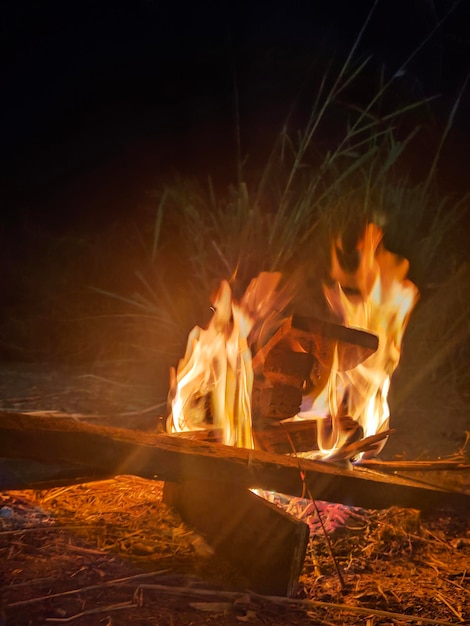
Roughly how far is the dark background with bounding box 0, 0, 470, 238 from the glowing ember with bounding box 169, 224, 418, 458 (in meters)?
4.40

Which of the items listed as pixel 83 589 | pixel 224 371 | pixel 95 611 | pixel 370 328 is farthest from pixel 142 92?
pixel 95 611

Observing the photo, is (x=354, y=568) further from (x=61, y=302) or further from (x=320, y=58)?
(x=320, y=58)

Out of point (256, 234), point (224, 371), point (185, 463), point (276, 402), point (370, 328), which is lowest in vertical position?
point (185, 463)

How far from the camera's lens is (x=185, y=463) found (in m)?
2.22

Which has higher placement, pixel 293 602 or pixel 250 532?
pixel 250 532

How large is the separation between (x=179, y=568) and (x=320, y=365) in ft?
4.61

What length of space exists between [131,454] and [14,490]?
0.91 m

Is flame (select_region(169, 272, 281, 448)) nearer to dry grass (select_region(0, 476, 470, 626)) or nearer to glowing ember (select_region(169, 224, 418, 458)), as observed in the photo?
glowing ember (select_region(169, 224, 418, 458))

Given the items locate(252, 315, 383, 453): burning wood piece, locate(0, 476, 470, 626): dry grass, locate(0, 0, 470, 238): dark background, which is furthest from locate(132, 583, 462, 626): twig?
locate(0, 0, 470, 238): dark background

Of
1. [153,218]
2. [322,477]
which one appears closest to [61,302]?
[153,218]

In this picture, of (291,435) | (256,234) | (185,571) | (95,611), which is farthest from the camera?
(256,234)

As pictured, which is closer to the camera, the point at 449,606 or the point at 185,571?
the point at 449,606

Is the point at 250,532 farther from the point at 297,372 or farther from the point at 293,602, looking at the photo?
the point at 297,372

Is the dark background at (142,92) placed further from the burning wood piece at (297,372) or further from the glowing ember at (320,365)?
the burning wood piece at (297,372)
